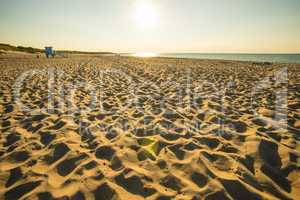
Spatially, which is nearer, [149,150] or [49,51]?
[149,150]

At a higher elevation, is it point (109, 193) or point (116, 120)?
point (116, 120)

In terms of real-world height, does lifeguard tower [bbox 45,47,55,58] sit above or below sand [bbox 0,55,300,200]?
above

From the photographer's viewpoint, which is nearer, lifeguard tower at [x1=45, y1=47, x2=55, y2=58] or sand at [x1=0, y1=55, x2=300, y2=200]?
sand at [x1=0, y1=55, x2=300, y2=200]

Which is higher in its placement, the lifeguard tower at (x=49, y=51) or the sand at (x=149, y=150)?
the lifeguard tower at (x=49, y=51)

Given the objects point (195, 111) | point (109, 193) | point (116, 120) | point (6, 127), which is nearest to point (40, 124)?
point (6, 127)

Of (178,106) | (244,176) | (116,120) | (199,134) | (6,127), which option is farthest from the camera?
(178,106)

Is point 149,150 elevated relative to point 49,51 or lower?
lower

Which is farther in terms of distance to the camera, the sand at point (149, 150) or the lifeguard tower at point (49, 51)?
the lifeguard tower at point (49, 51)

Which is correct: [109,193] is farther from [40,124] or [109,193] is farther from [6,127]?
[6,127]

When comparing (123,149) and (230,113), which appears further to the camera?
(230,113)

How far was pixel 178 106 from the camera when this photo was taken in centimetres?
514

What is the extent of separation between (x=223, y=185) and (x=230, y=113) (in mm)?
2633

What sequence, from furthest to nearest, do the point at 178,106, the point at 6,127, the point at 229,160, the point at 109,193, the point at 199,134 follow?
the point at 178,106, the point at 6,127, the point at 199,134, the point at 229,160, the point at 109,193

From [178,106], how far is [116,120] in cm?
183
